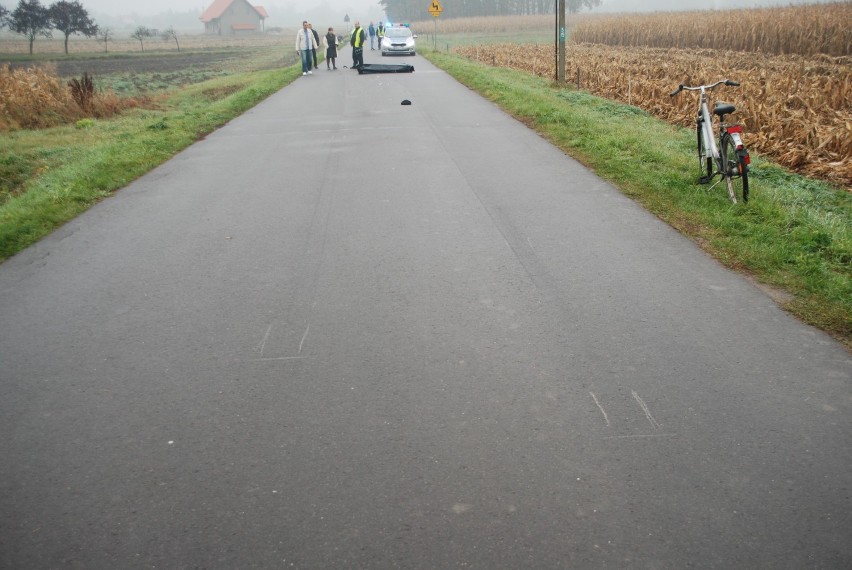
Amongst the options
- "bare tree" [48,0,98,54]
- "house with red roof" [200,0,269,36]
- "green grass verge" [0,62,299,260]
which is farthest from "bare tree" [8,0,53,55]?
"house with red roof" [200,0,269,36]

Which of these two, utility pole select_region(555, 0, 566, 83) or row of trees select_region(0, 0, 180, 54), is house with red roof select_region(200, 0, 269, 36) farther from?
utility pole select_region(555, 0, 566, 83)

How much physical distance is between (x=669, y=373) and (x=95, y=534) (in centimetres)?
341

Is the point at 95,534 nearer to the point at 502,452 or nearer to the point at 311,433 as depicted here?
the point at 311,433

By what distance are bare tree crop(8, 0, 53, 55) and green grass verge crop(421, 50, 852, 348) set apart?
5990 centimetres

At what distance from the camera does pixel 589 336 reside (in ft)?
16.5

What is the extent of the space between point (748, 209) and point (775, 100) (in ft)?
26.3

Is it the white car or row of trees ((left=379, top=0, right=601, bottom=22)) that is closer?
the white car

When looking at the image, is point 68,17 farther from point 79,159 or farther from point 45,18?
point 79,159

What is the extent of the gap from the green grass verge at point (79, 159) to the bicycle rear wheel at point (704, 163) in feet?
26.1

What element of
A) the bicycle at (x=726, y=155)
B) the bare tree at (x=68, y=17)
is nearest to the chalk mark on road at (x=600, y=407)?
the bicycle at (x=726, y=155)

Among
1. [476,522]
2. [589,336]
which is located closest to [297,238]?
[589,336]

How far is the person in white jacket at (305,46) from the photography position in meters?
27.8

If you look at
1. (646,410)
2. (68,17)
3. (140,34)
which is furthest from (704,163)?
(140,34)

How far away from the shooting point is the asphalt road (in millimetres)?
3145
